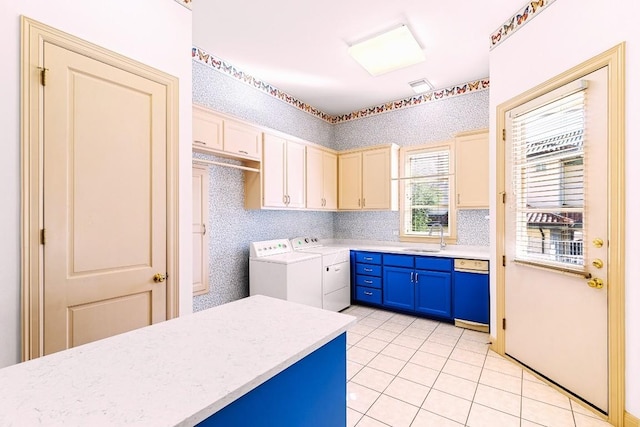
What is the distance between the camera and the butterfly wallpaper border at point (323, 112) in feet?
10.6

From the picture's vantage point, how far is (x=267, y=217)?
12.9 feet

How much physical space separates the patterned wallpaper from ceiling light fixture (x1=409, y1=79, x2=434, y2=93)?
287 mm

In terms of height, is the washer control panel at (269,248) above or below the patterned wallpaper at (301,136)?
below

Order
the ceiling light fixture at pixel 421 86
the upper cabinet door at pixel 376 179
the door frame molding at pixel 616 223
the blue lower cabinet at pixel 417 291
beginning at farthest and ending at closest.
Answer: the upper cabinet door at pixel 376 179 → the ceiling light fixture at pixel 421 86 → the blue lower cabinet at pixel 417 291 → the door frame molding at pixel 616 223

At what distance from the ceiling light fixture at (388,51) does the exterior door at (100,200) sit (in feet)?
6.29

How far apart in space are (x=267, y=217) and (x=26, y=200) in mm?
2580

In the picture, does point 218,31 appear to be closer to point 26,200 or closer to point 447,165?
point 26,200

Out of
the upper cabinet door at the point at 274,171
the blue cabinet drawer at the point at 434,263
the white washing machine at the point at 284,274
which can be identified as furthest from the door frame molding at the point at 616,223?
the upper cabinet door at the point at 274,171

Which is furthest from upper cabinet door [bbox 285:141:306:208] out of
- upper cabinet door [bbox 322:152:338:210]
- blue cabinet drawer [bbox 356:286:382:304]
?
blue cabinet drawer [bbox 356:286:382:304]

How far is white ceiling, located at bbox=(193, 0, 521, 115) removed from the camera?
2.49m

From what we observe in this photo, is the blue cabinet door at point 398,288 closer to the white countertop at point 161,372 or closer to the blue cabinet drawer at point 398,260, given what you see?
the blue cabinet drawer at point 398,260

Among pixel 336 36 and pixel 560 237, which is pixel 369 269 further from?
pixel 336 36

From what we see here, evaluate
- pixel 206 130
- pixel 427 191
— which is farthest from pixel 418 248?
pixel 206 130

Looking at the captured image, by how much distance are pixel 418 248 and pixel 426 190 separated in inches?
32.3
